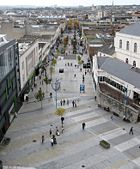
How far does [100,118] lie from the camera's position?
1634 inches

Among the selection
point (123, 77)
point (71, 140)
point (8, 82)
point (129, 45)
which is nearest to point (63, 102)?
point (123, 77)

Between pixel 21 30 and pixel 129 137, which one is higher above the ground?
pixel 21 30

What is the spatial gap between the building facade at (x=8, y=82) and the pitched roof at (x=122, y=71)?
15813mm

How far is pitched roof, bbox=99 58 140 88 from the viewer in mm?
45494

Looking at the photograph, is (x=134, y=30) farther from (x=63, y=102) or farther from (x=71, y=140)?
(x=71, y=140)

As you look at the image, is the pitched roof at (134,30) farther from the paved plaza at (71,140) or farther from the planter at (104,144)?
the planter at (104,144)

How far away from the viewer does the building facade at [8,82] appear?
35594mm

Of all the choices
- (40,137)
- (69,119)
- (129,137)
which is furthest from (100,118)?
(40,137)

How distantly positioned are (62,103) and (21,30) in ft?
141

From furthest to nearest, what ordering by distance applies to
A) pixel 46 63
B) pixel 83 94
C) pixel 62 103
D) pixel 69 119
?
1. pixel 46 63
2. pixel 83 94
3. pixel 62 103
4. pixel 69 119

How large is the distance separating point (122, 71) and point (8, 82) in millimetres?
19750

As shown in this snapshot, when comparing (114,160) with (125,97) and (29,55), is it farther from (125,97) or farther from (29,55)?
(29,55)

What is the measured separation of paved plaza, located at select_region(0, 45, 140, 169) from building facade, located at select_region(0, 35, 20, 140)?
1600mm

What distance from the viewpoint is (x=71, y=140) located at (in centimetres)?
3462
